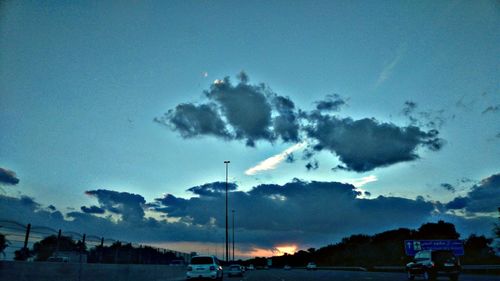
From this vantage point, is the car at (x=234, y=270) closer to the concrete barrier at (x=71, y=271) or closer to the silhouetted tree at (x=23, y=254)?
the concrete barrier at (x=71, y=271)

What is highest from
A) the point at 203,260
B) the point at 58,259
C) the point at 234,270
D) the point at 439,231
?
the point at 439,231

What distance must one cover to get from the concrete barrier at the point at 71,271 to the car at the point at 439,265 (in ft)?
63.7

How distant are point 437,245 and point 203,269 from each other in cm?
3908

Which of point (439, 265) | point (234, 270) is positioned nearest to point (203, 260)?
point (439, 265)

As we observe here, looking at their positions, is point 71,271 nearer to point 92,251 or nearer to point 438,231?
point 92,251

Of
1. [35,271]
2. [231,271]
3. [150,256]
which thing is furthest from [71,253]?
[231,271]

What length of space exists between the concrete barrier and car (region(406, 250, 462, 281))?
19419mm

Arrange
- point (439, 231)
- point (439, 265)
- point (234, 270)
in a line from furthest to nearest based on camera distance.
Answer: point (439, 231) < point (234, 270) < point (439, 265)

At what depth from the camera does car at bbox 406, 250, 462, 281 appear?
90.8 feet

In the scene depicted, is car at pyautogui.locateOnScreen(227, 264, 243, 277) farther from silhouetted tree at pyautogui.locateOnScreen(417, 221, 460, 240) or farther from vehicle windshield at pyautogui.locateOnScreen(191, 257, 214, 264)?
silhouetted tree at pyautogui.locateOnScreen(417, 221, 460, 240)

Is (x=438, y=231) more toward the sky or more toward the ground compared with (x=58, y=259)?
more toward the sky

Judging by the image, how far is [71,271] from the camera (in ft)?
61.7

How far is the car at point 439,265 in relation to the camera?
27688 millimetres

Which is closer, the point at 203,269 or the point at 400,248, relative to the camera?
the point at 203,269
